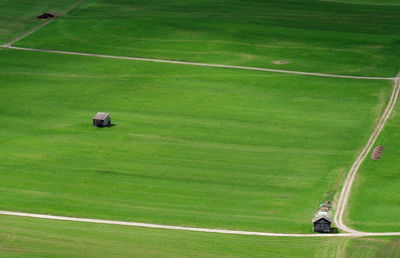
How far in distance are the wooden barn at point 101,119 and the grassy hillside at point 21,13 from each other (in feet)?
150

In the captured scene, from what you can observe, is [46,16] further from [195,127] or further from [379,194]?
[379,194]

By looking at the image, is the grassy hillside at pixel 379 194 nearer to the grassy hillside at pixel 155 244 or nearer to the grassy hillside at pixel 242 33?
the grassy hillside at pixel 155 244

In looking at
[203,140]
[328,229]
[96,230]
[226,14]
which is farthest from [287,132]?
[226,14]

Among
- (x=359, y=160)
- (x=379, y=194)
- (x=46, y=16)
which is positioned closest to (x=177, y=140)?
(x=359, y=160)

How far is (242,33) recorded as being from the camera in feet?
463

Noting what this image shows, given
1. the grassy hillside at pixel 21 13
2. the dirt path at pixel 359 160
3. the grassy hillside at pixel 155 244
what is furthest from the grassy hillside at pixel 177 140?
the grassy hillside at pixel 21 13

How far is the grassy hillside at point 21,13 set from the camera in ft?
482

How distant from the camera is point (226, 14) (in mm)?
150750

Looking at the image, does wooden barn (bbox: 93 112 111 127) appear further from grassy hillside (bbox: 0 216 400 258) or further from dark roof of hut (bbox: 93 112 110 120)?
grassy hillside (bbox: 0 216 400 258)

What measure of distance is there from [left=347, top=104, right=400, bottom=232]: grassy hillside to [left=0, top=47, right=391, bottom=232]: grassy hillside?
9.68ft

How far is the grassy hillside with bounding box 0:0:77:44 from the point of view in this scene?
5787 inches

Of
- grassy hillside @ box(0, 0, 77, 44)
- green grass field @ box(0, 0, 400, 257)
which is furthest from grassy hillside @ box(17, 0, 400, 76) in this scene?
grassy hillside @ box(0, 0, 77, 44)

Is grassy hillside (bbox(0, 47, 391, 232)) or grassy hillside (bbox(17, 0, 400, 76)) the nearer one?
grassy hillside (bbox(0, 47, 391, 232))

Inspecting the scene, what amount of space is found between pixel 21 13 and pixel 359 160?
3430 inches
